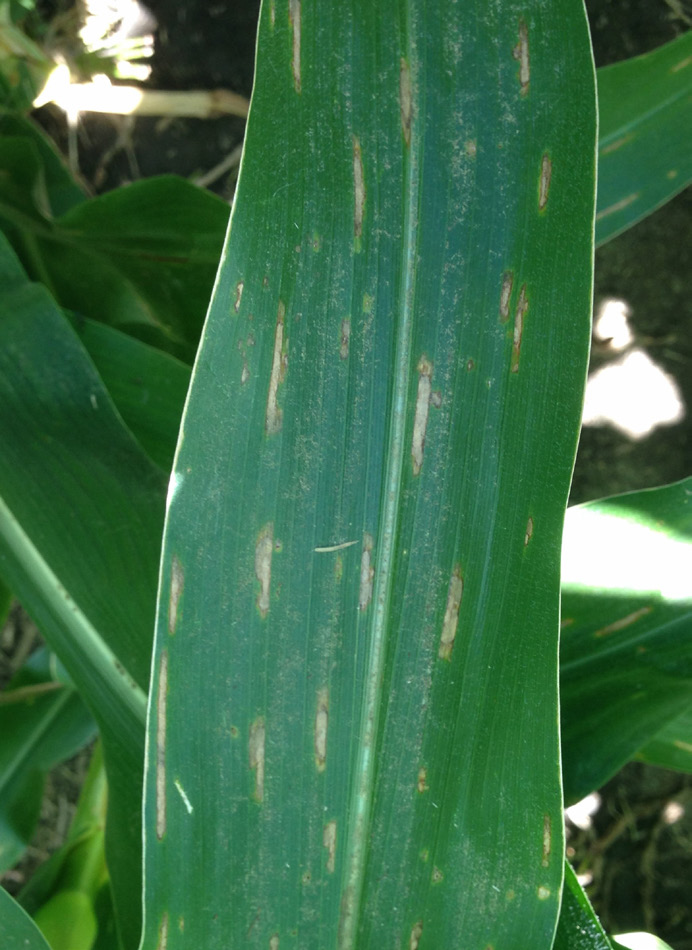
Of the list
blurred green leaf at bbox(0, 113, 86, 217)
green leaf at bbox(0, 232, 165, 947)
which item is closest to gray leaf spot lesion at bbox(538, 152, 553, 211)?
green leaf at bbox(0, 232, 165, 947)

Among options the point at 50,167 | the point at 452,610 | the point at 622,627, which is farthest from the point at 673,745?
the point at 50,167

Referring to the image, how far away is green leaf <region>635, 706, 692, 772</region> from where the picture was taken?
443 mm

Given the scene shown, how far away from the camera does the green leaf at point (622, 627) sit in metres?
0.38

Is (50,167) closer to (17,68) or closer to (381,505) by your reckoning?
(17,68)

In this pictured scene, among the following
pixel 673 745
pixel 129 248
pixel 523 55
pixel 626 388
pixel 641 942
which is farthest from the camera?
pixel 626 388

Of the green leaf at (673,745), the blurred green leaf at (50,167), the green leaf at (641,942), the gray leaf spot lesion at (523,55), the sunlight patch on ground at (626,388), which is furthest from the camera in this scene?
the sunlight patch on ground at (626,388)

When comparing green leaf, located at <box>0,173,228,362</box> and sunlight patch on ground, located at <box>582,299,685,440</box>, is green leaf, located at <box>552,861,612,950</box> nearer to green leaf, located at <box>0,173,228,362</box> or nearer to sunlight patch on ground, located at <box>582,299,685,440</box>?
green leaf, located at <box>0,173,228,362</box>

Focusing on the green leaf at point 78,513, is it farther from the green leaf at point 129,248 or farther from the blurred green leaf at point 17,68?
the blurred green leaf at point 17,68

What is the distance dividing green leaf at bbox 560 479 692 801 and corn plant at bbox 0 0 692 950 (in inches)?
3.6

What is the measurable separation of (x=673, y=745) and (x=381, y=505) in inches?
11.6

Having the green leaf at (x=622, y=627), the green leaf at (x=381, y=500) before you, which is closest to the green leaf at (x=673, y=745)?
the green leaf at (x=622, y=627)

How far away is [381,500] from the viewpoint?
0.27 metres

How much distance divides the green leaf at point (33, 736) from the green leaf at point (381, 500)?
387 millimetres

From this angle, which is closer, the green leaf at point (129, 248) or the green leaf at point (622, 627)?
the green leaf at point (622, 627)
